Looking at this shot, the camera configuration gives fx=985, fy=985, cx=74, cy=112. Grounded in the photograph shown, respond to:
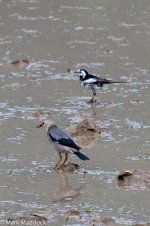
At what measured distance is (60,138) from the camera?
33.2 feet

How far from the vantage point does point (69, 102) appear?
42.6ft

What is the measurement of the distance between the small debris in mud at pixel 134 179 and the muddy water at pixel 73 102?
0.11 m

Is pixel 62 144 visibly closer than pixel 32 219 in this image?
No

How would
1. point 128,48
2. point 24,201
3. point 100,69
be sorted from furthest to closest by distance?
point 128,48
point 100,69
point 24,201

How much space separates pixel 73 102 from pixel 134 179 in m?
3.75

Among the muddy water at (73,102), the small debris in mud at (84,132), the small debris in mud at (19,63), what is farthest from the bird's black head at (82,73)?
the small debris in mud at (84,132)

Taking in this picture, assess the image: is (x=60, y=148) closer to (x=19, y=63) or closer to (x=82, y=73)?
(x=82, y=73)

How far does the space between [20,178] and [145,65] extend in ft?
19.7

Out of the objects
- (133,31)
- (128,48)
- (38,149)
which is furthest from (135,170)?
(133,31)

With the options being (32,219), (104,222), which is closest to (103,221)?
(104,222)

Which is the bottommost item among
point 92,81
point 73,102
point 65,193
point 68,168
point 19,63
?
point 19,63

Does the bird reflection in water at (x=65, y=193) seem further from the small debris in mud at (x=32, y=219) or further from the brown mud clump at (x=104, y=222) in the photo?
the brown mud clump at (x=104, y=222)

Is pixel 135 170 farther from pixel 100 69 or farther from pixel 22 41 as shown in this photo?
pixel 22 41

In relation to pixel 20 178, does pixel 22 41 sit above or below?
below
